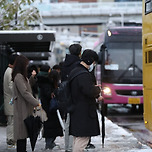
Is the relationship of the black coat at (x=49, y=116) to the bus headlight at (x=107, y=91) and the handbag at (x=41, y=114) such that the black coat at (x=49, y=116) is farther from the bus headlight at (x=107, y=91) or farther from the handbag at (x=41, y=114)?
the bus headlight at (x=107, y=91)

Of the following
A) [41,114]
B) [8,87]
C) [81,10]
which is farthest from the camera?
[81,10]

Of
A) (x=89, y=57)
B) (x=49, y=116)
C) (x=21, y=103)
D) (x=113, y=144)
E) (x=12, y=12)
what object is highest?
(x=12, y=12)

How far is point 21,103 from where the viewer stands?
7.09 meters

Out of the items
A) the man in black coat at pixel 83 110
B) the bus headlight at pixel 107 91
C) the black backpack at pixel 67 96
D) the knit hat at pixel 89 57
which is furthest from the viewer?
the bus headlight at pixel 107 91

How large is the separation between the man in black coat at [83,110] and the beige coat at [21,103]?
111cm

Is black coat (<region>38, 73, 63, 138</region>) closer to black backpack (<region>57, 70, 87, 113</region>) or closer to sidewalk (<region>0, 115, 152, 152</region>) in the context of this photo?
sidewalk (<region>0, 115, 152, 152</region>)

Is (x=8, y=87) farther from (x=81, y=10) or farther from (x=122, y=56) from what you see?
(x=81, y=10)

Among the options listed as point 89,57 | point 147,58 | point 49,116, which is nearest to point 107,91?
point 147,58

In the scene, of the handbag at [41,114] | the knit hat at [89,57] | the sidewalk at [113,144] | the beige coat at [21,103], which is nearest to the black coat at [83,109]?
the knit hat at [89,57]

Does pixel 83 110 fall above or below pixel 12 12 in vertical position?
below

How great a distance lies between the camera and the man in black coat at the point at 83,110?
19.9 ft

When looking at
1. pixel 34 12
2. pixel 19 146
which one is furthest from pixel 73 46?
pixel 34 12

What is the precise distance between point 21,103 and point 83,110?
1423 mm

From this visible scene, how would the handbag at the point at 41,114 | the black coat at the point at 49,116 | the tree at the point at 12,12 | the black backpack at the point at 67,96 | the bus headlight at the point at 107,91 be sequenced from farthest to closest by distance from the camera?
the bus headlight at the point at 107,91
the tree at the point at 12,12
the black coat at the point at 49,116
the handbag at the point at 41,114
the black backpack at the point at 67,96
